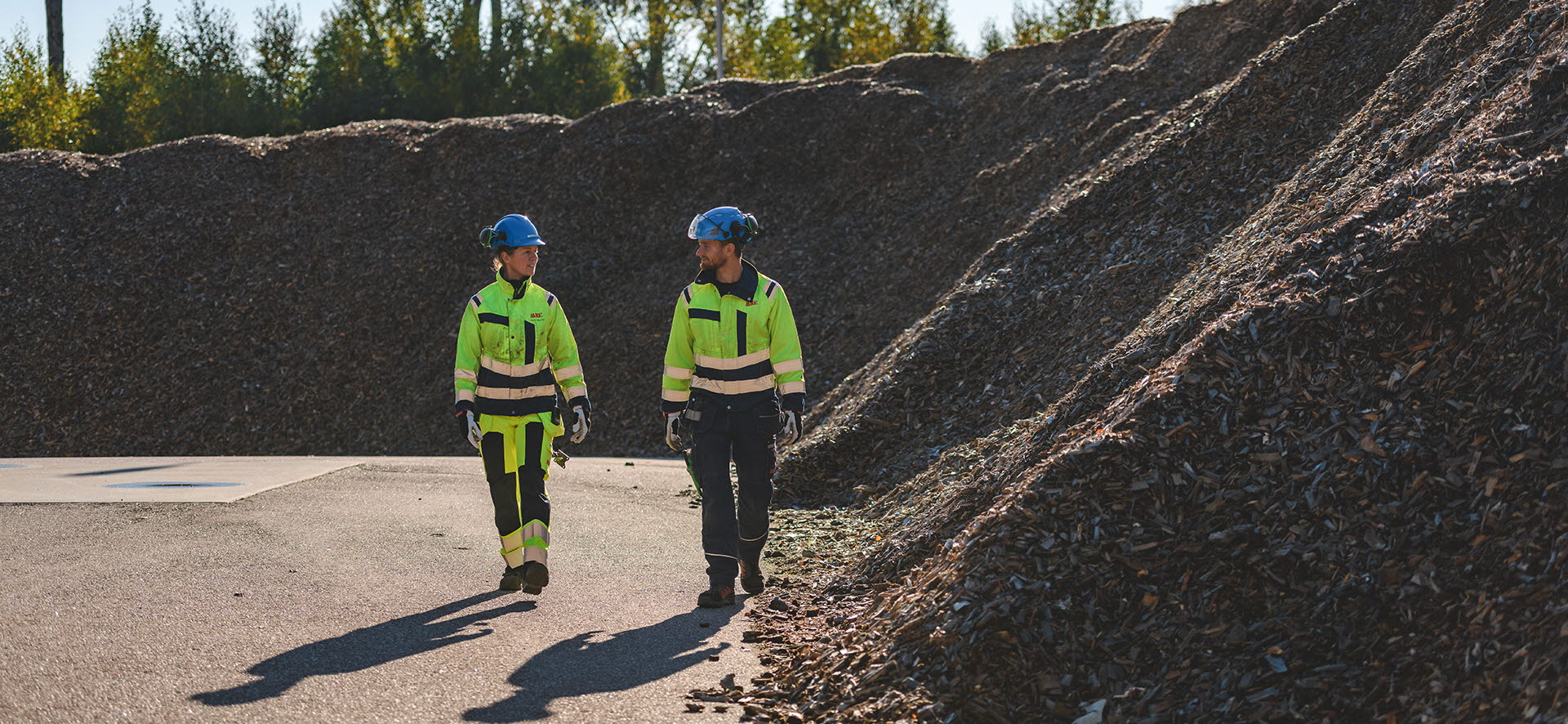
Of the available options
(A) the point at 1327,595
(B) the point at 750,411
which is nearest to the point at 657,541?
(B) the point at 750,411

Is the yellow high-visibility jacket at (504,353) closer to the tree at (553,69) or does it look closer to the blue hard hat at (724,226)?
the blue hard hat at (724,226)

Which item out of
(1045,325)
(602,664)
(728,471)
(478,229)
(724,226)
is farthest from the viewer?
(478,229)

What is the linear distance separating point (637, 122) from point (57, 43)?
712 inches

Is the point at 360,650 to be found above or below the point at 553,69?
below

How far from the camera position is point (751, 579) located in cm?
689

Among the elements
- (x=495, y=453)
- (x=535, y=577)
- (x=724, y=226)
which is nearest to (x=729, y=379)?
(x=724, y=226)

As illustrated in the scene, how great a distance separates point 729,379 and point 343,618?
235cm

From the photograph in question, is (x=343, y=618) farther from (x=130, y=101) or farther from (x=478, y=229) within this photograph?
(x=130, y=101)

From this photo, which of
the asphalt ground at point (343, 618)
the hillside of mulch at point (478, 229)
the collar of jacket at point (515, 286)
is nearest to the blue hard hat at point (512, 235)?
the collar of jacket at point (515, 286)

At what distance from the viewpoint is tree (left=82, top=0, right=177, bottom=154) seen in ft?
86.6

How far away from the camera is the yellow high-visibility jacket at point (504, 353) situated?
6.71 meters

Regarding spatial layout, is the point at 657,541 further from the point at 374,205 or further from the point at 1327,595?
the point at 374,205

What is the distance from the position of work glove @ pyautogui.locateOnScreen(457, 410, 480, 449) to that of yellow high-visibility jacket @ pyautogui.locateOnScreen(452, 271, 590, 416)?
0.10 ft

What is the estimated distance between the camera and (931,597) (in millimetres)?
5145
